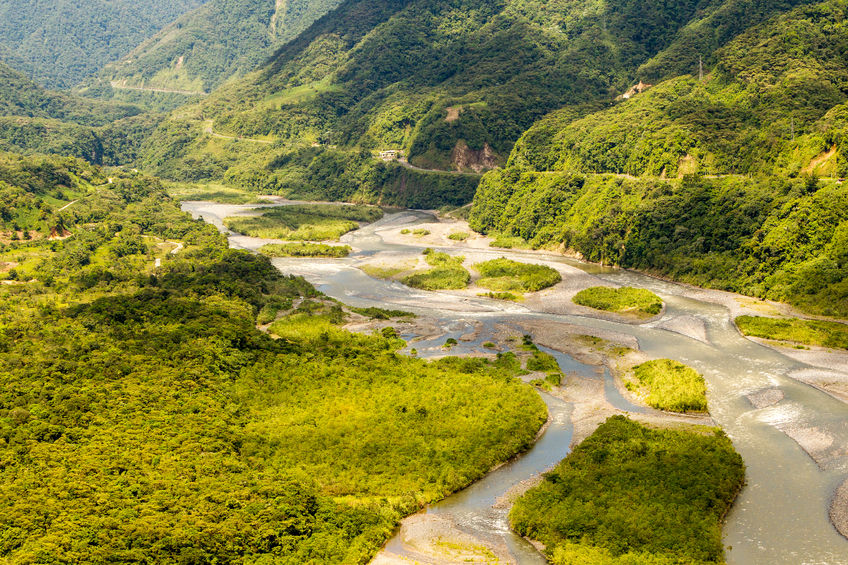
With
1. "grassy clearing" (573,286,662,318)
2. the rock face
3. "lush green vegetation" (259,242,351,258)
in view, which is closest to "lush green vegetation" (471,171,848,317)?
"grassy clearing" (573,286,662,318)

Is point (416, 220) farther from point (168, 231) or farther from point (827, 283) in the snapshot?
point (827, 283)

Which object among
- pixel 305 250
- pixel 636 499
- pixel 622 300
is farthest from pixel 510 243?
pixel 636 499

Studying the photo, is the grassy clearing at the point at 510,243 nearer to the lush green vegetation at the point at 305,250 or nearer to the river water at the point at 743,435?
the lush green vegetation at the point at 305,250

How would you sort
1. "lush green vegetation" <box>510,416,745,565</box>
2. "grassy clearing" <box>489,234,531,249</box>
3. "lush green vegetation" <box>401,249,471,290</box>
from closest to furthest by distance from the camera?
"lush green vegetation" <box>510,416,745,565</box>
"lush green vegetation" <box>401,249,471,290</box>
"grassy clearing" <box>489,234,531,249</box>

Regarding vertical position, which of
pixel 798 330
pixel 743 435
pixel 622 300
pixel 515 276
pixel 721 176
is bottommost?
pixel 743 435

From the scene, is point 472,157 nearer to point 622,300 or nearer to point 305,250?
point 305,250

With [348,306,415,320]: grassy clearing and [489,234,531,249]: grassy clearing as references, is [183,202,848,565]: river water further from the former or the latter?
[489,234,531,249]: grassy clearing
